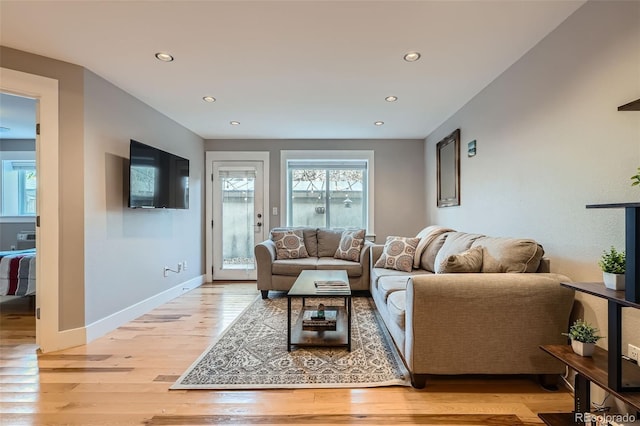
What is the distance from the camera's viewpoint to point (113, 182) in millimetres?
2908

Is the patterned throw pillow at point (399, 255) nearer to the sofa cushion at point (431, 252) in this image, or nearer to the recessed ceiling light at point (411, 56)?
the sofa cushion at point (431, 252)

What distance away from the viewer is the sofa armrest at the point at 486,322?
5.88ft

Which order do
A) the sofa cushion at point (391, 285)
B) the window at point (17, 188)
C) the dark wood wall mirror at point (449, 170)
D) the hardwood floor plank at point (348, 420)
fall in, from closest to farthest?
the hardwood floor plank at point (348, 420) → the sofa cushion at point (391, 285) → the dark wood wall mirror at point (449, 170) → the window at point (17, 188)

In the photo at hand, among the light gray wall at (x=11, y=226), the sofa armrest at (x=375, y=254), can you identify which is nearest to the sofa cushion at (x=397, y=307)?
the sofa armrest at (x=375, y=254)

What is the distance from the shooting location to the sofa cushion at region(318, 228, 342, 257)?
4.48 m

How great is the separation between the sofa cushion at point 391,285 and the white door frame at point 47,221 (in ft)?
8.69

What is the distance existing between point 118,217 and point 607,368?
3651mm

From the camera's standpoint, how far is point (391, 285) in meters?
2.64

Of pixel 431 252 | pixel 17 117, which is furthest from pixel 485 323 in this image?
pixel 17 117

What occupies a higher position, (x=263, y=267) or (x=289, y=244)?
(x=289, y=244)

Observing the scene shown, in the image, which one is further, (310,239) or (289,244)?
(310,239)

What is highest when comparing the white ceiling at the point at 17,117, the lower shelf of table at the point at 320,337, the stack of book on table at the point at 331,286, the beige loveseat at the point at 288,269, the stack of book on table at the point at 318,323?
the white ceiling at the point at 17,117

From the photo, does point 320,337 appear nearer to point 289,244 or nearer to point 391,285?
point 391,285

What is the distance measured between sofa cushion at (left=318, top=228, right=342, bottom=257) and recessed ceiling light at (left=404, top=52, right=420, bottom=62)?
2.69 meters
